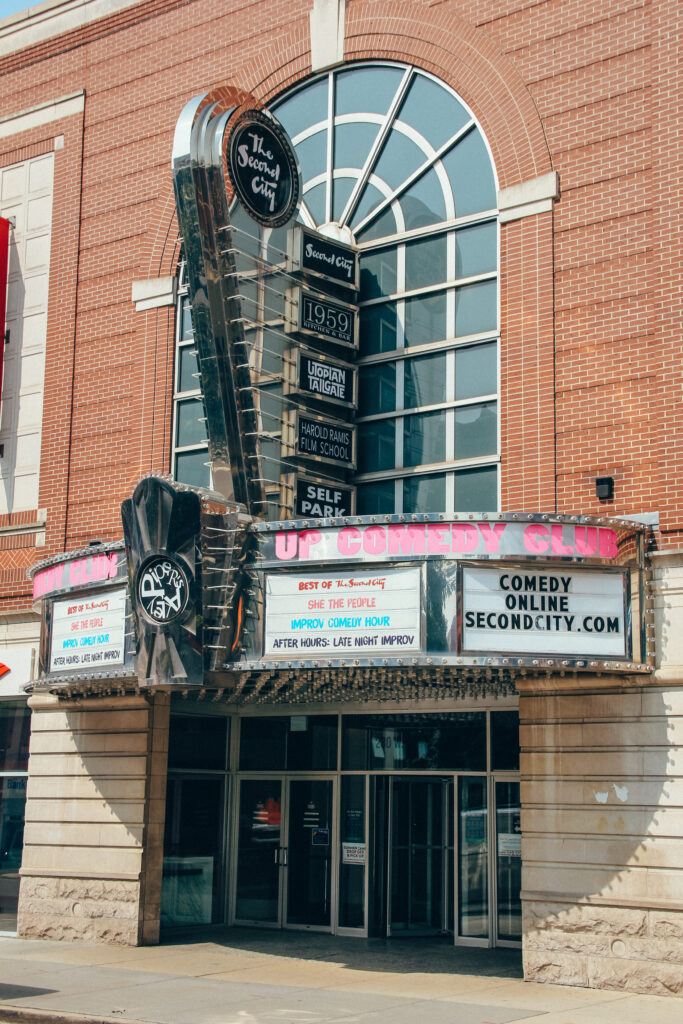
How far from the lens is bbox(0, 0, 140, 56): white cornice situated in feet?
66.4

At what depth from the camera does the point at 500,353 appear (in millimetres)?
15281

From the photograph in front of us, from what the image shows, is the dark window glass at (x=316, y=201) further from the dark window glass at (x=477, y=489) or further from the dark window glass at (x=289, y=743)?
the dark window glass at (x=289, y=743)

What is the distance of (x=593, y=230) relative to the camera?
1479 centimetres

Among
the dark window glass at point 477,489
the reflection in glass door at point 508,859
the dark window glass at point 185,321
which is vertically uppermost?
the dark window glass at point 185,321

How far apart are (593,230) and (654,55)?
2147 millimetres

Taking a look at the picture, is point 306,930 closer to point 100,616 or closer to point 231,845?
point 231,845

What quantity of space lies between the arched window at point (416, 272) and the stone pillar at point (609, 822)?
2.87m

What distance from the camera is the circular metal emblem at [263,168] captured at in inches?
605

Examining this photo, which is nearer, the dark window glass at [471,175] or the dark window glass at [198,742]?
the dark window glass at [471,175]

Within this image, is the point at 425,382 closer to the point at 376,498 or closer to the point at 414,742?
the point at 376,498

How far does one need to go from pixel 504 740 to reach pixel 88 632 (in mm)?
5705

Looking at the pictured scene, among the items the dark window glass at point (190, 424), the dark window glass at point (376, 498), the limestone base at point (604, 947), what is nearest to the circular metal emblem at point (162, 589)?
the dark window glass at point (376, 498)

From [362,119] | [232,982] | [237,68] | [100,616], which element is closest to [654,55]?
[362,119]

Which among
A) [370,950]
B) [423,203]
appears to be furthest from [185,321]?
[370,950]
